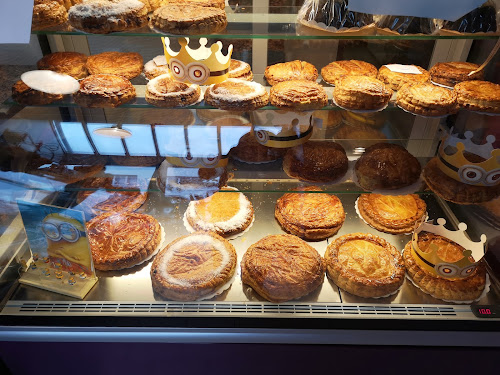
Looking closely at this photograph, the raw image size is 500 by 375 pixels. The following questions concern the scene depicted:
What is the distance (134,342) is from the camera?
212cm

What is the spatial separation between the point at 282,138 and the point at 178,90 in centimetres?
65

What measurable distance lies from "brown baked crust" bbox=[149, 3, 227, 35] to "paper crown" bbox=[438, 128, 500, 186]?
1.32 m

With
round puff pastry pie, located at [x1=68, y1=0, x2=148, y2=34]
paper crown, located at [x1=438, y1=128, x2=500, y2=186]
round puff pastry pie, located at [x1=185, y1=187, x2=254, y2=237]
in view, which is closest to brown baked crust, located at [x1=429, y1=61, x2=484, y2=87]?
paper crown, located at [x1=438, y1=128, x2=500, y2=186]

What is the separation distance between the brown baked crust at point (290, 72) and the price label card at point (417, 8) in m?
0.68

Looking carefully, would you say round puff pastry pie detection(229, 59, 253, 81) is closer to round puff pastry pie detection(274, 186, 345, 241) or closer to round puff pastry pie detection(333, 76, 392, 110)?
round puff pastry pie detection(333, 76, 392, 110)

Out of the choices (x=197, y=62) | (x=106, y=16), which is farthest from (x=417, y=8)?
(x=106, y=16)

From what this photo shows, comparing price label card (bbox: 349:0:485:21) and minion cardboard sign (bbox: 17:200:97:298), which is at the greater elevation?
price label card (bbox: 349:0:485:21)

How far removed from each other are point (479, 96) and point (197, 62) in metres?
1.30

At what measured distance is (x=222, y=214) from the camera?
2678 millimetres

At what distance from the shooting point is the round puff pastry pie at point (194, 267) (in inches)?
87.0

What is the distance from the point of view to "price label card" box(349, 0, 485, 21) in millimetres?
1514

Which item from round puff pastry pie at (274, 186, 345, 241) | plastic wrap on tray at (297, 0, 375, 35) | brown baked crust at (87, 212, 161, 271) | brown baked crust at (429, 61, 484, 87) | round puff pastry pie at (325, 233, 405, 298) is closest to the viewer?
plastic wrap on tray at (297, 0, 375, 35)

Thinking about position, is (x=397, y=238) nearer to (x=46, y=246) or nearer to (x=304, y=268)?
(x=304, y=268)

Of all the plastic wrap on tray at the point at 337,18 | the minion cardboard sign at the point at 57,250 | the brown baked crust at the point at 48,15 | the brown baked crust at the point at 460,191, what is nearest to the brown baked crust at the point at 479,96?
the brown baked crust at the point at 460,191
